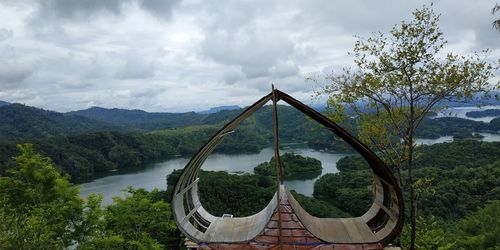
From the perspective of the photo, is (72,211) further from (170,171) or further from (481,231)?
(170,171)

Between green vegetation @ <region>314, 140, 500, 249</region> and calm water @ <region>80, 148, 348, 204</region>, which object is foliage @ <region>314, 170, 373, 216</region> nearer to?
green vegetation @ <region>314, 140, 500, 249</region>

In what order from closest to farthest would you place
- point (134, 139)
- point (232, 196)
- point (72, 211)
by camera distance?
1. point (72, 211)
2. point (232, 196)
3. point (134, 139)

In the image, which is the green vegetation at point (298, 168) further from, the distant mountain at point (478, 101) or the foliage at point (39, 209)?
the distant mountain at point (478, 101)

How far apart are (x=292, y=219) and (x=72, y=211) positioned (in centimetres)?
943

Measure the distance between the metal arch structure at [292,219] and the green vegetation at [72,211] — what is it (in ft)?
21.6

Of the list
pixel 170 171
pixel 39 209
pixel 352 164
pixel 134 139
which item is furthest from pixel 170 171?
pixel 39 209

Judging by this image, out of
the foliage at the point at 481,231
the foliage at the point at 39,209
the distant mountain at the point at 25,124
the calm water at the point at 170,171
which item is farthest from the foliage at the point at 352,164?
the distant mountain at the point at 25,124

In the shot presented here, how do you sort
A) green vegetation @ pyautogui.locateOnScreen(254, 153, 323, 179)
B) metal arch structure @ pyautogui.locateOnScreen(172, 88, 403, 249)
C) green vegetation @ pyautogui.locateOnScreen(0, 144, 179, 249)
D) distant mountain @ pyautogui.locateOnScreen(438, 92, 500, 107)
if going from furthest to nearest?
green vegetation @ pyautogui.locateOnScreen(254, 153, 323, 179)
green vegetation @ pyautogui.locateOnScreen(0, 144, 179, 249)
distant mountain @ pyautogui.locateOnScreen(438, 92, 500, 107)
metal arch structure @ pyautogui.locateOnScreen(172, 88, 403, 249)

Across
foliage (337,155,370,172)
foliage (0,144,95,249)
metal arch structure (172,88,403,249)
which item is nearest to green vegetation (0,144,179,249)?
foliage (0,144,95,249)

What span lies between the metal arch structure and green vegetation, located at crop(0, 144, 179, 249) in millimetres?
6575

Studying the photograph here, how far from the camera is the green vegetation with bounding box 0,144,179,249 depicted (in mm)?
11141

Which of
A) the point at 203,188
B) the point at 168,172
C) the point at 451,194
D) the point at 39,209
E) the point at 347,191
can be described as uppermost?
the point at 39,209

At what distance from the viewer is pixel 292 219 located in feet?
14.1

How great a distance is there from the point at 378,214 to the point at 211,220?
7.74 feet
